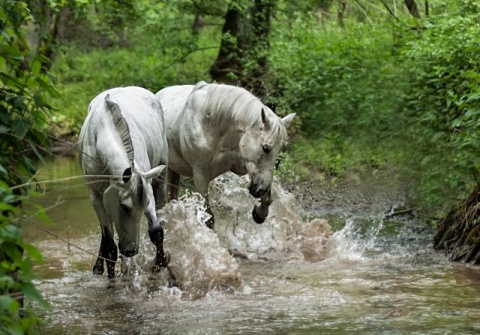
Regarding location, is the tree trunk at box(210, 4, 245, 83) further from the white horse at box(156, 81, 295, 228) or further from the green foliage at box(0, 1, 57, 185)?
the green foliage at box(0, 1, 57, 185)

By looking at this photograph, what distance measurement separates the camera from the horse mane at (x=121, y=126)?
7.38 meters

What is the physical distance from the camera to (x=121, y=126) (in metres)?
7.60

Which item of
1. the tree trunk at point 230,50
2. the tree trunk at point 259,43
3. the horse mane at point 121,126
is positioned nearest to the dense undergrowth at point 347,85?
the tree trunk at point 259,43

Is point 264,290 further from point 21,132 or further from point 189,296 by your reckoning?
point 21,132

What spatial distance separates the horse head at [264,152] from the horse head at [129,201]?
71.0 inches

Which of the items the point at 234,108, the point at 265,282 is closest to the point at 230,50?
the point at 234,108

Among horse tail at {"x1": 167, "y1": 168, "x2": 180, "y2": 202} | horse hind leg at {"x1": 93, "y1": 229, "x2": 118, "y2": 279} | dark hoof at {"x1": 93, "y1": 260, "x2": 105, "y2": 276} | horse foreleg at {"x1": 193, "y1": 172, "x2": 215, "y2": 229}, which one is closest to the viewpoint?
horse hind leg at {"x1": 93, "y1": 229, "x2": 118, "y2": 279}

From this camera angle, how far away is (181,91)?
10.6 meters

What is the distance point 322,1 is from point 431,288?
12.6 meters

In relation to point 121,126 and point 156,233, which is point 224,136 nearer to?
point 121,126

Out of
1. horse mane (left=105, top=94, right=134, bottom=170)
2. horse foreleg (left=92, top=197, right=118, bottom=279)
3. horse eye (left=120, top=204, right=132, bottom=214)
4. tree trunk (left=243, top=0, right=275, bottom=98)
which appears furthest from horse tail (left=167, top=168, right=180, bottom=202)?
tree trunk (left=243, top=0, right=275, bottom=98)

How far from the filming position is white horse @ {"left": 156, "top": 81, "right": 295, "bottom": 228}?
8781 millimetres

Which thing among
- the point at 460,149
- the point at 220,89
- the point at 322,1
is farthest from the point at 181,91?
the point at 322,1

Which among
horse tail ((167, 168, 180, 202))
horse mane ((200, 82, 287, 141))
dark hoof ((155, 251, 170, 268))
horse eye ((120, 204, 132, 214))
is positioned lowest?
horse tail ((167, 168, 180, 202))
